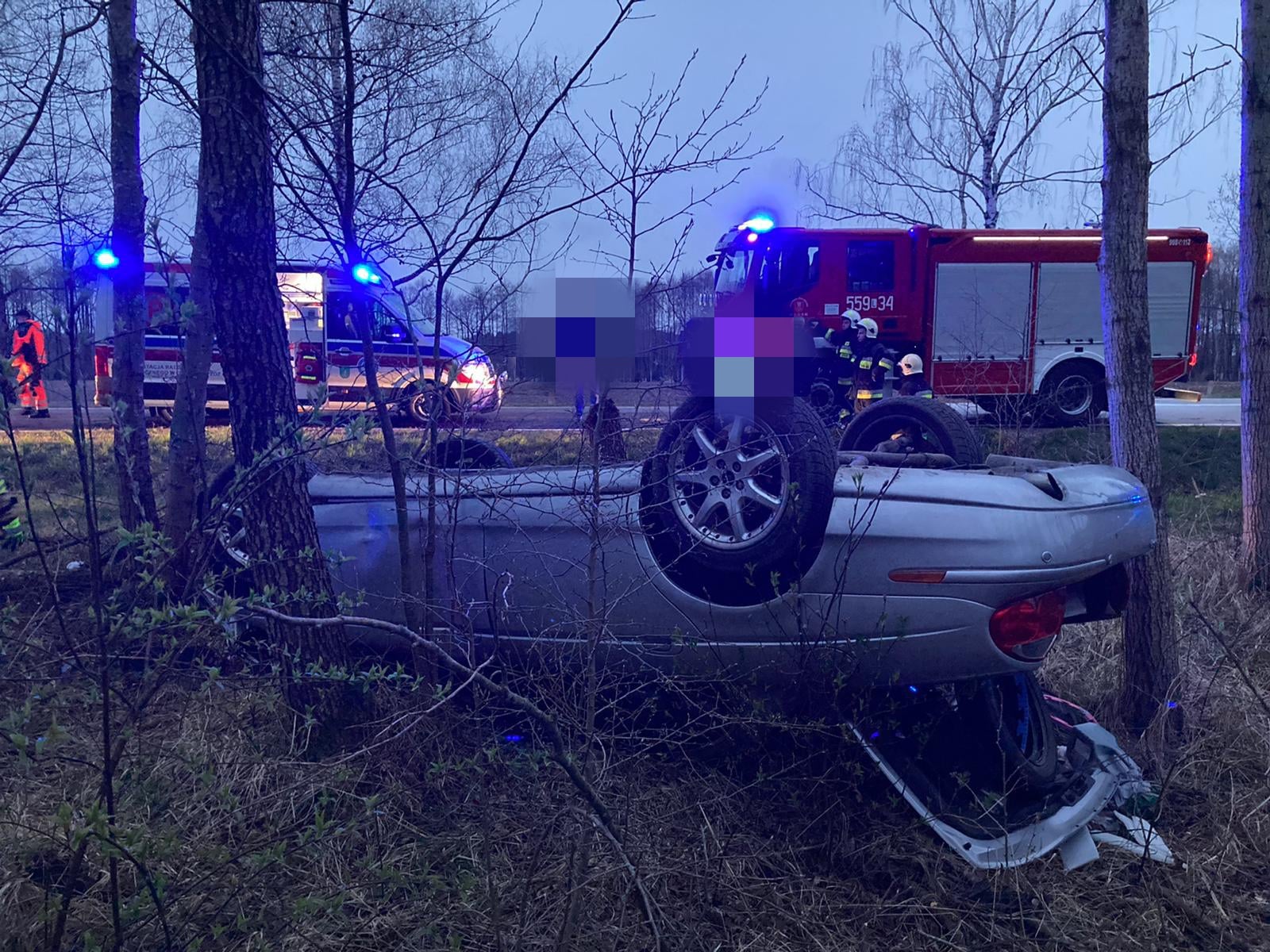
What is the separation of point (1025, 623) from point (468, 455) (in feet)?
7.67

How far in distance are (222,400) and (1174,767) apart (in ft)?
43.9

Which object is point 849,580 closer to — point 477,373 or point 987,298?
point 477,373

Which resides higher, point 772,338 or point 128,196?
point 128,196

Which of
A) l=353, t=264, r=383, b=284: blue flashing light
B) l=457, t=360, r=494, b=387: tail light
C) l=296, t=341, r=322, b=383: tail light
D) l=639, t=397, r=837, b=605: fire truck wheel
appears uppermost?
l=353, t=264, r=383, b=284: blue flashing light

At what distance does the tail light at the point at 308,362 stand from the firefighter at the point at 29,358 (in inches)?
73.2

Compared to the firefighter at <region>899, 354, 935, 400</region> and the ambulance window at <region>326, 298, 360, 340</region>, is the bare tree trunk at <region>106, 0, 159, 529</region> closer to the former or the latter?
the ambulance window at <region>326, 298, 360, 340</region>

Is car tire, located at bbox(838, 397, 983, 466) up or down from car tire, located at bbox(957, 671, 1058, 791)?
up

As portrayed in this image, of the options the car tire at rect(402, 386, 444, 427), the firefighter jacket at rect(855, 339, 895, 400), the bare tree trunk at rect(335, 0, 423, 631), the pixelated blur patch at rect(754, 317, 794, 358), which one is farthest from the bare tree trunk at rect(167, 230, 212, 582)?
the firefighter jacket at rect(855, 339, 895, 400)

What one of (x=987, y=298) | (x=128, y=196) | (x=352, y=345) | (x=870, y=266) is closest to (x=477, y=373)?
(x=352, y=345)

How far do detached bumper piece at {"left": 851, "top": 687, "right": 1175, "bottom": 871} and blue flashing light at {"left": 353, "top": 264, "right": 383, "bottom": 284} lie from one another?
222 centimetres

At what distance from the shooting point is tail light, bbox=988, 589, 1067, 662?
2.90 m

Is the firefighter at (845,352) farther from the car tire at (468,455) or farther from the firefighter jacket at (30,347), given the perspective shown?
the firefighter jacket at (30,347)

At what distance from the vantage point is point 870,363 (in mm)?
11883

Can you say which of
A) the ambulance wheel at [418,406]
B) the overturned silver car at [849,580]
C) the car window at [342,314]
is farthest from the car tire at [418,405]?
the car window at [342,314]
